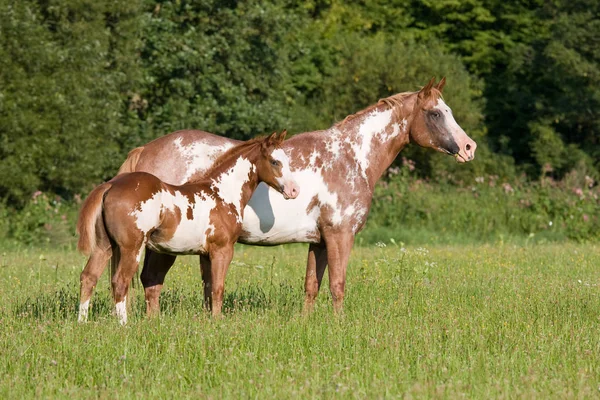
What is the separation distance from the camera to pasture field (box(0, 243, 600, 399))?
6496 millimetres

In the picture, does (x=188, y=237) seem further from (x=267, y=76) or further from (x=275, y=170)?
(x=267, y=76)

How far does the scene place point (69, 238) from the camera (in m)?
20.7

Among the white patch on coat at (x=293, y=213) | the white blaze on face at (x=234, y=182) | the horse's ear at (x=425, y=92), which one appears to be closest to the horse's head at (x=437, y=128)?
the horse's ear at (x=425, y=92)

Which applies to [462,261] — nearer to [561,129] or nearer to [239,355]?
[239,355]

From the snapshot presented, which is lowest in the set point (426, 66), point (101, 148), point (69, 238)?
point (69, 238)

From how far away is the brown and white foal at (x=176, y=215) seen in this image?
8023 mm

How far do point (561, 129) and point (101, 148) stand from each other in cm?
1941

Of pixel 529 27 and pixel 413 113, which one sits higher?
pixel 529 27

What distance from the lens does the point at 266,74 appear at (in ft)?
93.4

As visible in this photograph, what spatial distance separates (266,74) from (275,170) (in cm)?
1985

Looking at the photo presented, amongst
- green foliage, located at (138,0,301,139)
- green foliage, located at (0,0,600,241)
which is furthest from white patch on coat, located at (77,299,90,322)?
green foliage, located at (138,0,301,139)

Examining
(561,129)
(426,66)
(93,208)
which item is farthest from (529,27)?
(93,208)

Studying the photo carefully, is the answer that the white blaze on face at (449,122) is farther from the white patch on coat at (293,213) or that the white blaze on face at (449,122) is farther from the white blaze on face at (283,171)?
the white blaze on face at (283,171)

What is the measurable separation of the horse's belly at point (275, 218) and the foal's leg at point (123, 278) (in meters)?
1.49
